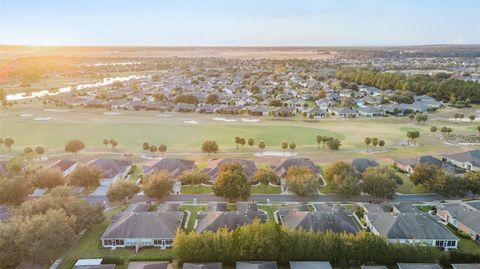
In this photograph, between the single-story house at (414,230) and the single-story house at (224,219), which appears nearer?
the single-story house at (414,230)

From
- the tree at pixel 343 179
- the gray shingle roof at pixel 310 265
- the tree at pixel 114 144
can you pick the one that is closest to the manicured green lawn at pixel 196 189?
the tree at pixel 343 179

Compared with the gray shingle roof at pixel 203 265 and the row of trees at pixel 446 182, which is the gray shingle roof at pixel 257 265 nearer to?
the gray shingle roof at pixel 203 265

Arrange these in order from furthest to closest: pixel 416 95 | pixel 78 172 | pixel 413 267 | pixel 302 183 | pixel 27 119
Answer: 1. pixel 416 95
2. pixel 27 119
3. pixel 78 172
4. pixel 302 183
5. pixel 413 267

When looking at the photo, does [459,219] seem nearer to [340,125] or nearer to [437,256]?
[437,256]

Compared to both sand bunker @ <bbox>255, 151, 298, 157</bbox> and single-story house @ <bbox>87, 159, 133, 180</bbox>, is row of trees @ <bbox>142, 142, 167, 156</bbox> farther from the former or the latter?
sand bunker @ <bbox>255, 151, 298, 157</bbox>

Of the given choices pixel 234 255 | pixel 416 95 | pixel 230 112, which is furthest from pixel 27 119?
pixel 416 95
